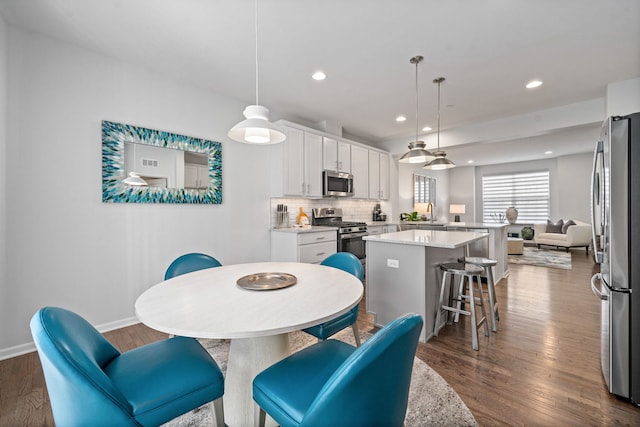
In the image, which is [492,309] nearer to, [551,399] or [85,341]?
[551,399]

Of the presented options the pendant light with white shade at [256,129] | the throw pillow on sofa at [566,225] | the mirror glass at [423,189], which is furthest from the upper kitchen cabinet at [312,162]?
the throw pillow on sofa at [566,225]

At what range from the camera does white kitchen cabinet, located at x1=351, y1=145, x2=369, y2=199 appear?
5.03 meters

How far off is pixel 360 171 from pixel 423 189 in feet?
14.4

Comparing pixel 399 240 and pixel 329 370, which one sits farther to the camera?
pixel 399 240

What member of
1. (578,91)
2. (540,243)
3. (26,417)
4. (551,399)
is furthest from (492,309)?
(540,243)

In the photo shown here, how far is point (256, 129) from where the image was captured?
176 cm

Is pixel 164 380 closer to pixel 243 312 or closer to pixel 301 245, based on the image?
pixel 243 312

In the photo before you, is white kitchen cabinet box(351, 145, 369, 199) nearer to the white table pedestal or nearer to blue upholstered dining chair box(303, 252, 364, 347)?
blue upholstered dining chair box(303, 252, 364, 347)

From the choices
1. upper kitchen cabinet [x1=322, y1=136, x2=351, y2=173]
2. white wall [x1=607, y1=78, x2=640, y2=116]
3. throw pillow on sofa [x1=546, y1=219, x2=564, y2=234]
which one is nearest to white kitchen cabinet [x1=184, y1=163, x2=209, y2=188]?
upper kitchen cabinet [x1=322, y1=136, x2=351, y2=173]

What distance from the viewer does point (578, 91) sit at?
3.44 metres

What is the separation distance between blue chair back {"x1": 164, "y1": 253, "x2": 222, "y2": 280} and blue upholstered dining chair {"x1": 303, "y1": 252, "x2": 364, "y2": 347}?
0.94 m

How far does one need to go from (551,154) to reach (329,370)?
9.67 m

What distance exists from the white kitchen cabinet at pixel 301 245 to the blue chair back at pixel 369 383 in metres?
2.84

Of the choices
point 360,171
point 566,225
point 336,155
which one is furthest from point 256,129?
point 566,225
